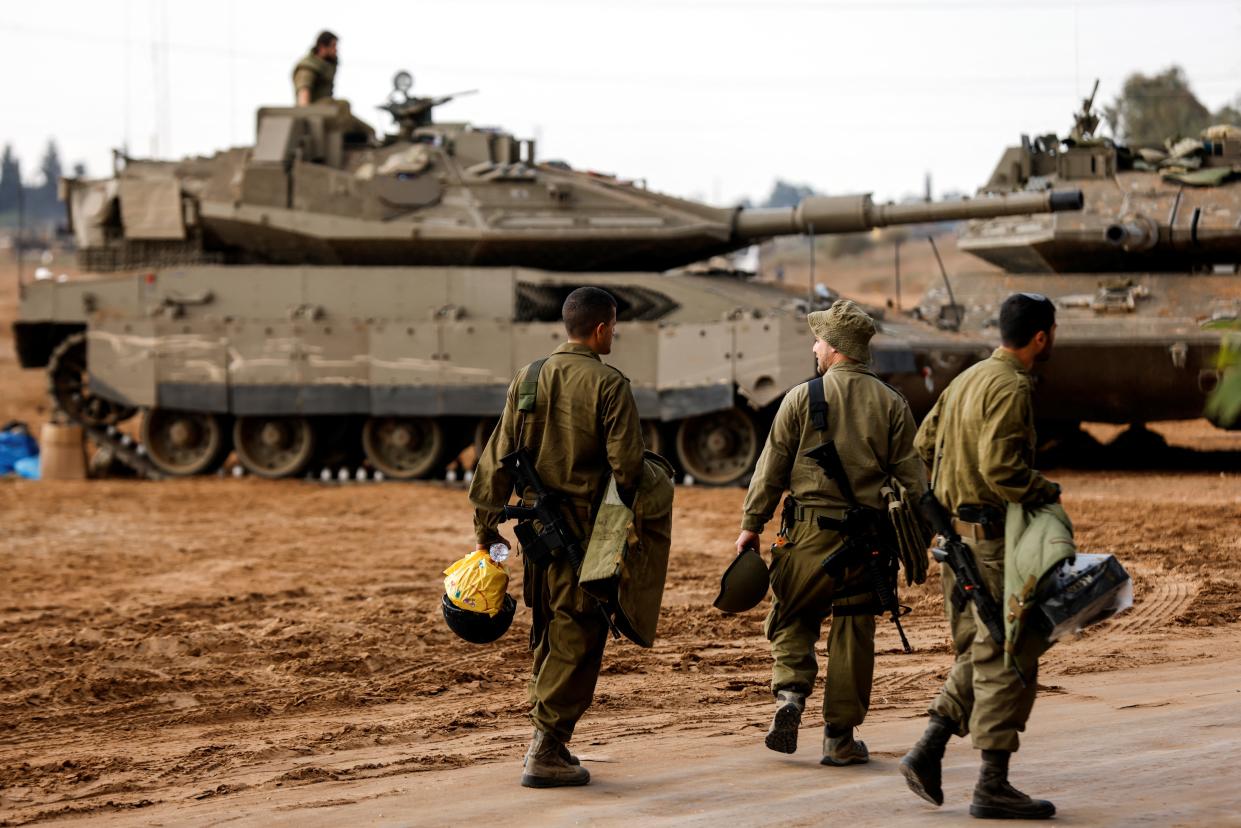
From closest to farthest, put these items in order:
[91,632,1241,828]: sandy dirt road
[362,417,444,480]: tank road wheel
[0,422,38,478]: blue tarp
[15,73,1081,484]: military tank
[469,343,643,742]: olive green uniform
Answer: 1. [91,632,1241,828]: sandy dirt road
2. [469,343,643,742]: olive green uniform
3. [15,73,1081,484]: military tank
4. [362,417,444,480]: tank road wheel
5. [0,422,38,478]: blue tarp

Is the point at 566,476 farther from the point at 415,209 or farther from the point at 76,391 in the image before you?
the point at 76,391

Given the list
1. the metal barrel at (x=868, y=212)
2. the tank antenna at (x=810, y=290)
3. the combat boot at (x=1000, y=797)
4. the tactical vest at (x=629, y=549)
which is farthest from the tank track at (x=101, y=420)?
the combat boot at (x=1000, y=797)

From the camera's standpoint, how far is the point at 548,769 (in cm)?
542

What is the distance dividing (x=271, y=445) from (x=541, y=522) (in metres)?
11.7

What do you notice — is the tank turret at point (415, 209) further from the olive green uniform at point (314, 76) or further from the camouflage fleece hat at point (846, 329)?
the camouflage fleece hat at point (846, 329)

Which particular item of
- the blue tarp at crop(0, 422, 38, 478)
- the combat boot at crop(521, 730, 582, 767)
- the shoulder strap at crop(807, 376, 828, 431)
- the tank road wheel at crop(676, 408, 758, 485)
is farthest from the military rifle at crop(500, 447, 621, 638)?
the blue tarp at crop(0, 422, 38, 478)

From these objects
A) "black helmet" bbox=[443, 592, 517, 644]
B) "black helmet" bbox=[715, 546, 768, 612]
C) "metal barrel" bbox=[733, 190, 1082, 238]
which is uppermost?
"metal barrel" bbox=[733, 190, 1082, 238]

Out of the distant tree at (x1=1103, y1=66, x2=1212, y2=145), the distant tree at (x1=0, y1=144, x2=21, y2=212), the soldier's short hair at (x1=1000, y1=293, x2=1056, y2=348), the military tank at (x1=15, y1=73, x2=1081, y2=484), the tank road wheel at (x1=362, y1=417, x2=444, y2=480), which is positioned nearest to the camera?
the soldier's short hair at (x1=1000, y1=293, x2=1056, y2=348)

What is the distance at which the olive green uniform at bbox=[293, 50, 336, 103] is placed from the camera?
1706 cm

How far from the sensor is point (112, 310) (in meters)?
16.8

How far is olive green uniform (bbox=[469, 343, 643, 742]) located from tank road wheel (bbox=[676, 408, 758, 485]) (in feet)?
31.4

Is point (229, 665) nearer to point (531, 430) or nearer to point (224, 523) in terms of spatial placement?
point (531, 430)

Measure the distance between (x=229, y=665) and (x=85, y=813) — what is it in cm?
274

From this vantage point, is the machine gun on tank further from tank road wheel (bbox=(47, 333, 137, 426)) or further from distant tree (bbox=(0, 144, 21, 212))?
distant tree (bbox=(0, 144, 21, 212))
